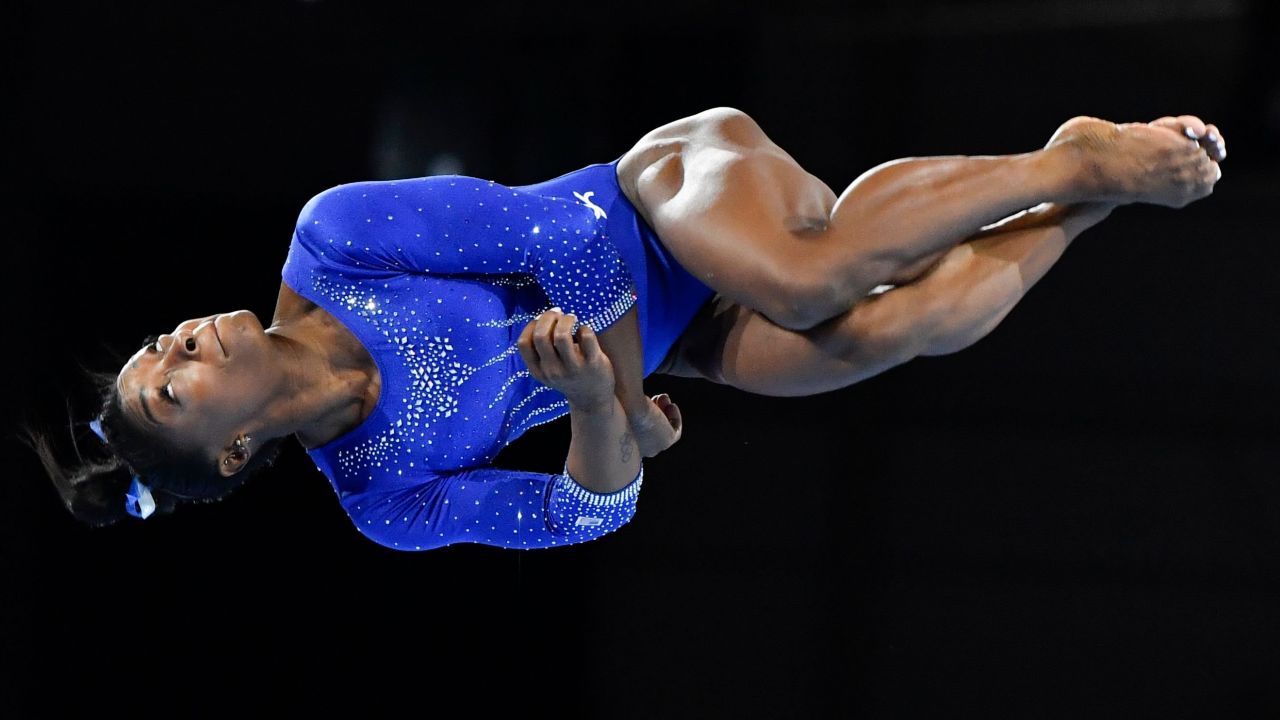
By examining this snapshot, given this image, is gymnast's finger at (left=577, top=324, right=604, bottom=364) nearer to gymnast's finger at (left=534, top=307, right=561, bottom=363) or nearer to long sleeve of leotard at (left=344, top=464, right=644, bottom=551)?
Answer: gymnast's finger at (left=534, top=307, right=561, bottom=363)

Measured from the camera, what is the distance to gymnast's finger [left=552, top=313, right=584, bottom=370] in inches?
54.0

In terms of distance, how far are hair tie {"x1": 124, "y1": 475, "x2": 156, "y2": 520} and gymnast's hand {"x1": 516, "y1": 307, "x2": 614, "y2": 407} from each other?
64 centimetres

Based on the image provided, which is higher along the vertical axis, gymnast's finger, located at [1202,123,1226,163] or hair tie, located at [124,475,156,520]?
gymnast's finger, located at [1202,123,1226,163]


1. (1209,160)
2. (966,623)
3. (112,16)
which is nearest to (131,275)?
(112,16)

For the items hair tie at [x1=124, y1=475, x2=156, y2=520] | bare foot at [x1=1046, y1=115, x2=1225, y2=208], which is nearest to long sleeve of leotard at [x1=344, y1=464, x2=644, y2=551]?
hair tie at [x1=124, y1=475, x2=156, y2=520]

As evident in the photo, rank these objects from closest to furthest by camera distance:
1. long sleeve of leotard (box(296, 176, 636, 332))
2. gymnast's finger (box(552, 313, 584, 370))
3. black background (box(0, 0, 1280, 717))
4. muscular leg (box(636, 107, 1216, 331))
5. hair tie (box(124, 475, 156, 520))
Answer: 1. gymnast's finger (box(552, 313, 584, 370))
2. muscular leg (box(636, 107, 1216, 331))
3. long sleeve of leotard (box(296, 176, 636, 332))
4. hair tie (box(124, 475, 156, 520))
5. black background (box(0, 0, 1280, 717))

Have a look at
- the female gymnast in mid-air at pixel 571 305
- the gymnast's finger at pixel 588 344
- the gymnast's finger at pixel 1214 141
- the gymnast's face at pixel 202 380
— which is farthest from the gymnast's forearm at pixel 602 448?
the gymnast's finger at pixel 1214 141

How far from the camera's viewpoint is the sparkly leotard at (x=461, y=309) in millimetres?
1605

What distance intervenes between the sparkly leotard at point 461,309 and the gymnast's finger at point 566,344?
0.74 ft

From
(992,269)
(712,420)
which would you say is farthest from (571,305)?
(712,420)

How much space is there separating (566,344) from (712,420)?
1.67m

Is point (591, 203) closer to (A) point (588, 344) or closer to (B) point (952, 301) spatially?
(A) point (588, 344)

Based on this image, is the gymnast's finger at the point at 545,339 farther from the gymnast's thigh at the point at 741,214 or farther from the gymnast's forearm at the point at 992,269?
the gymnast's forearm at the point at 992,269

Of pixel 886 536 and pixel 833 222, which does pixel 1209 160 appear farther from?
pixel 886 536
